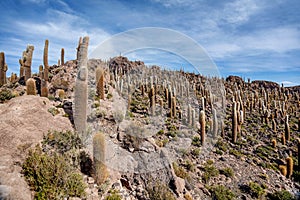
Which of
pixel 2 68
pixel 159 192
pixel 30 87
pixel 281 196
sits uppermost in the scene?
pixel 2 68

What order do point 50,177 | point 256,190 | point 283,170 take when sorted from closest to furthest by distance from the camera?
point 50,177
point 256,190
point 283,170

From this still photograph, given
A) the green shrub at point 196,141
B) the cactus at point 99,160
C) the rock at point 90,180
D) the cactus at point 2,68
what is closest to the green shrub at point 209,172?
the green shrub at point 196,141

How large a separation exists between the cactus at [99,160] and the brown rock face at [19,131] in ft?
5.88

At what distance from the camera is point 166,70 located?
30.2 m

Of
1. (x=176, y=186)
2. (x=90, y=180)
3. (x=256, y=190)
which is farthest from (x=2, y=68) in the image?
(x=256, y=190)

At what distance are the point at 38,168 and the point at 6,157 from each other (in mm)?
960

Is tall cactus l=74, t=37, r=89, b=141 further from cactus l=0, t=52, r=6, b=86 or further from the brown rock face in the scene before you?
cactus l=0, t=52, r=6, b=86

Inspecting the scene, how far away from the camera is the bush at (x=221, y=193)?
847 centimetres

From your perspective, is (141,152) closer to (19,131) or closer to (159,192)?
(159,192)

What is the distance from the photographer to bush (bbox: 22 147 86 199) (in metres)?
4.90

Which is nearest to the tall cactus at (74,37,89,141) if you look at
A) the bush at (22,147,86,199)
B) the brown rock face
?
the brown rock face

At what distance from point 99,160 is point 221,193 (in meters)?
5.60

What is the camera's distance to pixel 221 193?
28.5 ft

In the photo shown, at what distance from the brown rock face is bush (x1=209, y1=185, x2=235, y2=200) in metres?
6.49
